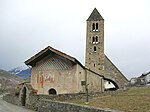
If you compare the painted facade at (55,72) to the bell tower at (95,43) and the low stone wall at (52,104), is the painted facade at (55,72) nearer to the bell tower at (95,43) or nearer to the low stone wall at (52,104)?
the low stone wall at (52,104)

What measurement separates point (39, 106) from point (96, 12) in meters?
52.4

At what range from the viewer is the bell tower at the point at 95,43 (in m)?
68.1

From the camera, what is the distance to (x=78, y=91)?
104 feet

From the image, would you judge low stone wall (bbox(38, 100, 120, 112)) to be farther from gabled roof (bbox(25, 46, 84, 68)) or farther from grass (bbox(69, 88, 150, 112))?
gabled roof (bbox(25, 46, 84, 68))

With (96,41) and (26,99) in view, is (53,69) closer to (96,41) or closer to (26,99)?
(26,99)

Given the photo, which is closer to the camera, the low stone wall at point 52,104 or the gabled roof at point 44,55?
the low stone wall at point 52,104

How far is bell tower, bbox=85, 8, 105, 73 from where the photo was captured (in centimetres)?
6806

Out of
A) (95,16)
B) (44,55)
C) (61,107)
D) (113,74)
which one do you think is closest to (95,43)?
(95,16)

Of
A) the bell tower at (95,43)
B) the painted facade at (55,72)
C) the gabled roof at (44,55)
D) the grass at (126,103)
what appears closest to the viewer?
the grass at (126,103)

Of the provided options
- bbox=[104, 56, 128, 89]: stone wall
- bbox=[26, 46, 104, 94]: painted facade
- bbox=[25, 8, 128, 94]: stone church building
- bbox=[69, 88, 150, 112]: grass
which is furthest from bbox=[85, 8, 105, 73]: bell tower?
bbox=[69, 88, 150, 112]: grass

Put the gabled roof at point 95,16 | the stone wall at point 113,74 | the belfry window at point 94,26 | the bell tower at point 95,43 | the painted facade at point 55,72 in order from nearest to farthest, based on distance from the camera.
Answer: the painted facade at point 55,72 < the bell tower at point 95,43 < the belfry window at point 94,26 < the gabled roof at point 95,16 < the stone wall at point 113,74

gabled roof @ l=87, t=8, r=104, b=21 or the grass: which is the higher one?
gabled roof @ l=87, t=8, r=104, b=21

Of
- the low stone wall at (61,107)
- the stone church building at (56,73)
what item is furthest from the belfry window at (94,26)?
the low stone wall at (61,107)

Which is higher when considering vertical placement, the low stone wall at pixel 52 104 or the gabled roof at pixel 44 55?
the gabled roof at pixel 44 55
